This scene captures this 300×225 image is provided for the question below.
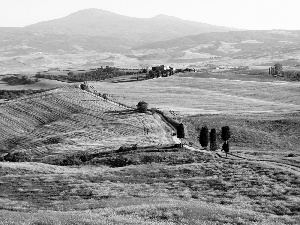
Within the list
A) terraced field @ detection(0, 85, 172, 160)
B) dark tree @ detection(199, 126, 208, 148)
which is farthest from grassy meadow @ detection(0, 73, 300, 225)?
dark tree @ detection(199, 126, 208, 148)

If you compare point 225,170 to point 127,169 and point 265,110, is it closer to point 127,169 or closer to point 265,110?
point 127,169

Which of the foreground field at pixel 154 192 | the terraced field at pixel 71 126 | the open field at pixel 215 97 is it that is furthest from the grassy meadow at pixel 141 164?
the open field at pixel 215 97

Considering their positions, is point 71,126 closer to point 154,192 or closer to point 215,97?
point 154,192

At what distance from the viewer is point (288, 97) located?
165500 mm

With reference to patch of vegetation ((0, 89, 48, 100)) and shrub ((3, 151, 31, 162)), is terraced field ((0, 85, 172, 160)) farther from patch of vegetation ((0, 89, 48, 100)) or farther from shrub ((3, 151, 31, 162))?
patch of vegetation ((0, 89, 48, 100))

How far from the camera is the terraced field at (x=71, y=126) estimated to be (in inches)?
3722

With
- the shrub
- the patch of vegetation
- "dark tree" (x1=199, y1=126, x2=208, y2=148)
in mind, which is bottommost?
the shrub

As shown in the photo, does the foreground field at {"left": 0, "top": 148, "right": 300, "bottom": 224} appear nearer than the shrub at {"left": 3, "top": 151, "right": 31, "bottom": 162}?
Yes

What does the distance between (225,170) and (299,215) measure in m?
24.5

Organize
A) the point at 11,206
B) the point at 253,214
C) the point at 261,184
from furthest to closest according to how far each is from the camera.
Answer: the point at 261,184, the point at 11,206, the point at 253,214

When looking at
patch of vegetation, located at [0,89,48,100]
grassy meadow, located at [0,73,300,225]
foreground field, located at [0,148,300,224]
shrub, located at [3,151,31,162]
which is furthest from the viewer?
patch of vegetation, located at [0,89,48,100]

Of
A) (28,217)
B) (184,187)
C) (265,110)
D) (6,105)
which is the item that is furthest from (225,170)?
(6,105)

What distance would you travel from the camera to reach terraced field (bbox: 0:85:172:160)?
94538 mm

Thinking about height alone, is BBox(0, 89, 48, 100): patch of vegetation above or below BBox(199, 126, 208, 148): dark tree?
above
